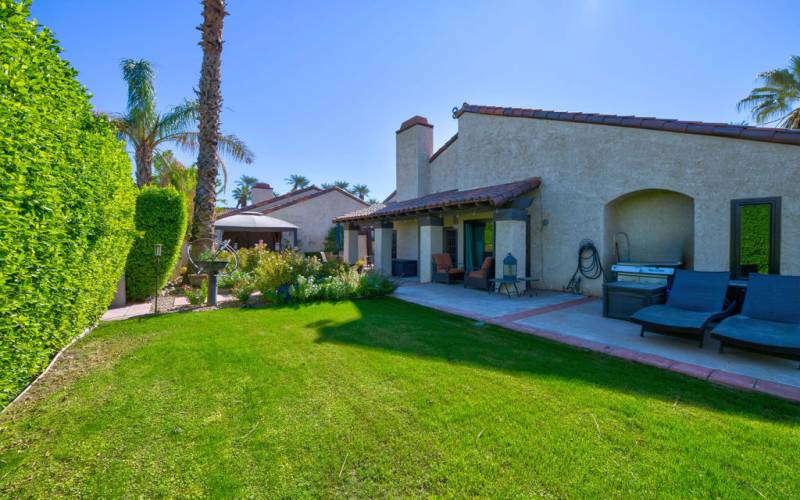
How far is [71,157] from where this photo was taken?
447 centimetres

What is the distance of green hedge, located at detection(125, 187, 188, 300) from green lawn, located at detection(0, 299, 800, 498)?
5.45 meters

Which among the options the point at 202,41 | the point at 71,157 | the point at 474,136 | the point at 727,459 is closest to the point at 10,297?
the point at 71,157

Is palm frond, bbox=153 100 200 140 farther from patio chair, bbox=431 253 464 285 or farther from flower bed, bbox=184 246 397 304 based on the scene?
patio chair, bbox=431 253 464 285

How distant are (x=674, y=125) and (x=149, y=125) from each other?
72.7 ft

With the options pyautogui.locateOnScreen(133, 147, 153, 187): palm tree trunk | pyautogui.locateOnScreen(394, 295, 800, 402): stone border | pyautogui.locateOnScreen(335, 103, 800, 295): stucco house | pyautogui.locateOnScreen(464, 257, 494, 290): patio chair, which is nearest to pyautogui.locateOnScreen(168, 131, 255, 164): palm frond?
pyautogui.locateOnScreen(133, 147, 153, 187): palm tree trunk

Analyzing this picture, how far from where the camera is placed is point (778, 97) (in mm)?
20719

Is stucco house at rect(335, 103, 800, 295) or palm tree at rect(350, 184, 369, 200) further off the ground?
palm tree at rect(350, 184, 369, 200)

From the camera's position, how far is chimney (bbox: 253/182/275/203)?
30.1 meters

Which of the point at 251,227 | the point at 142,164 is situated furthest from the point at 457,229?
the point at 142,164

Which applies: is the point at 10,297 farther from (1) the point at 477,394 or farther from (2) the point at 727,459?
(2) the point at 727,459

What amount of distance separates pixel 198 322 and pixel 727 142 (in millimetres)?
13548

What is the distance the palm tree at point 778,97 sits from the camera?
19875mm

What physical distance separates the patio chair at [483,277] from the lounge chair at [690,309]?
5.85m

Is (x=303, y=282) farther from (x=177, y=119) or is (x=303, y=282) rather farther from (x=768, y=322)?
(x=177, y=119)
